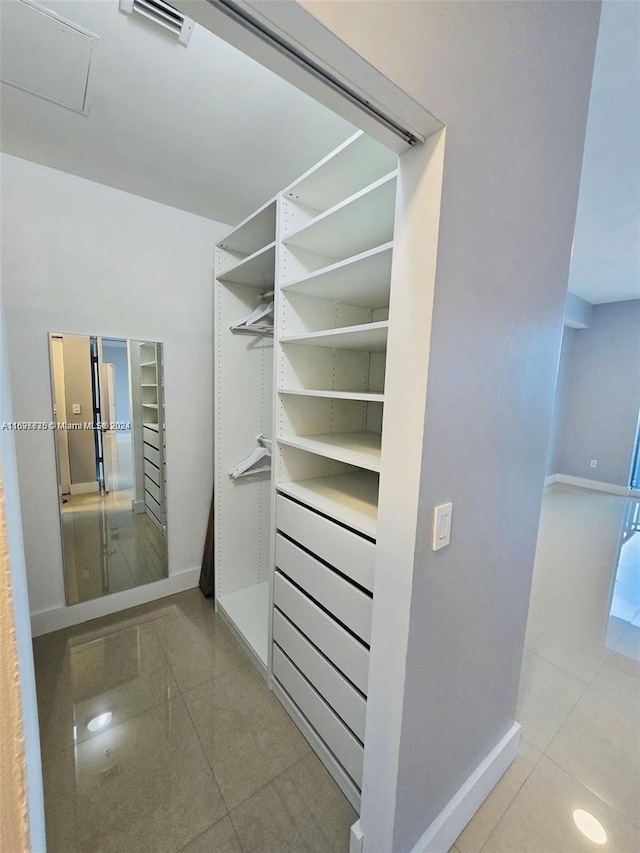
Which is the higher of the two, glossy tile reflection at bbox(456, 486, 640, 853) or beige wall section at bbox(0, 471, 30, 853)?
beige wall section at bbox(0, 471, 30, 853)

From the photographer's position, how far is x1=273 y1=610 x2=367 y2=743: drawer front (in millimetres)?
1243

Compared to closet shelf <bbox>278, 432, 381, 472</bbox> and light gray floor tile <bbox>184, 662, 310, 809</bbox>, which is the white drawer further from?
light gray floor tile <bbox>184, 662, 310, 809</bbox>

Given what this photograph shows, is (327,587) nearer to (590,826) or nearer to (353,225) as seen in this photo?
(590,826)

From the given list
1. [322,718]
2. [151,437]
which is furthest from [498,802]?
[151,437]

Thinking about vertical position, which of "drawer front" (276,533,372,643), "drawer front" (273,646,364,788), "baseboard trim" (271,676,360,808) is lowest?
"baseboard trim" (271,676,360,808)

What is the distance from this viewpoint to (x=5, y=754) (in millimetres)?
317

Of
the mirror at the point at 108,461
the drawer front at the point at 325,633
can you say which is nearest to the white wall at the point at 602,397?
the drawer front at the point at 325,633

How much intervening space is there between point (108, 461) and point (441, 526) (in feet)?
6.85

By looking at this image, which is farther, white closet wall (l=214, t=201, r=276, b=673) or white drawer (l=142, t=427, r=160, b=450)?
white drawer (l=142, t=427, r=160, b=450)

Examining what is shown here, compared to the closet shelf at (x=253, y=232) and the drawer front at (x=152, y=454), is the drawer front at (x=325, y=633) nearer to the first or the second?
the drawer front at (x=152, y=454)

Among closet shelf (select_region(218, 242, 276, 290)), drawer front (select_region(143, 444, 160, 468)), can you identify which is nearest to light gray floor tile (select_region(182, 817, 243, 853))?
drawer front (select_region(143, 444, 160, 468))

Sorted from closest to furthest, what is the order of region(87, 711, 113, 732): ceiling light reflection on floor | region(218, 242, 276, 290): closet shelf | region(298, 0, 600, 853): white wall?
region(298, 0, 600, 853): white wall < region(87, 711, 113, 732): ceiling light reflection on floor < region(218, 242, 276, 290): closet shelf

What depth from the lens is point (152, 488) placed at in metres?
2.40

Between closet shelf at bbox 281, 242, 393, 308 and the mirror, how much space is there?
130 centimetres
